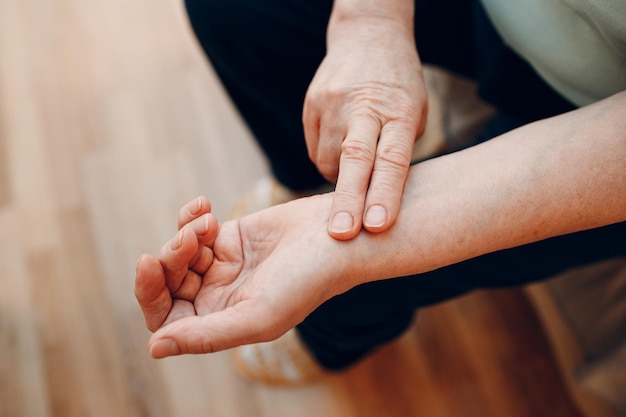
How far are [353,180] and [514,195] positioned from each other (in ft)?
0.62

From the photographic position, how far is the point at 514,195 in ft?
1.93

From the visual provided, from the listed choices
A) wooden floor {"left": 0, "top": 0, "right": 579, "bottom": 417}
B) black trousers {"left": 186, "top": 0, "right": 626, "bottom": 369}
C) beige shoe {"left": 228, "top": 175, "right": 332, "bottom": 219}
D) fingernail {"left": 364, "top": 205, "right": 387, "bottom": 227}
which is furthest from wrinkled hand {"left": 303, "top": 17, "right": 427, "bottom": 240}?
wooden floor {"left": 0, "top": 0, "right": 579, "bottom": 417}

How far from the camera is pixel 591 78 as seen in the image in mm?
635

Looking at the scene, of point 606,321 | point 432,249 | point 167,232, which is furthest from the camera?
point 167,232

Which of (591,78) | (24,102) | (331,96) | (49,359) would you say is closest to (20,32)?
(24,102)

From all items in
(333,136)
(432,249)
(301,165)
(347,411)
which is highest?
(333,136)

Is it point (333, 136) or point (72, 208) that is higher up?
point (333, 136)

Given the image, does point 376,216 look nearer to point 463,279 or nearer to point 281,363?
point 463,279

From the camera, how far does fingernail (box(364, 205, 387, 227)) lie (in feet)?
1.95

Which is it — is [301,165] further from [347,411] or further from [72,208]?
[72,208]

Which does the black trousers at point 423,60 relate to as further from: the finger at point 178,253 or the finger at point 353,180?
the finger at point 178,253

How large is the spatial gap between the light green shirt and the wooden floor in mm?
619

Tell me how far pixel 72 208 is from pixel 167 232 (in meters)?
0.28

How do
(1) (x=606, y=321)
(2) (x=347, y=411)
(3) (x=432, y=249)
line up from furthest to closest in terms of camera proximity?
(2) (x=347, y=411) → (1) (x=606, y=321) → (3) (x=432, y=249)
